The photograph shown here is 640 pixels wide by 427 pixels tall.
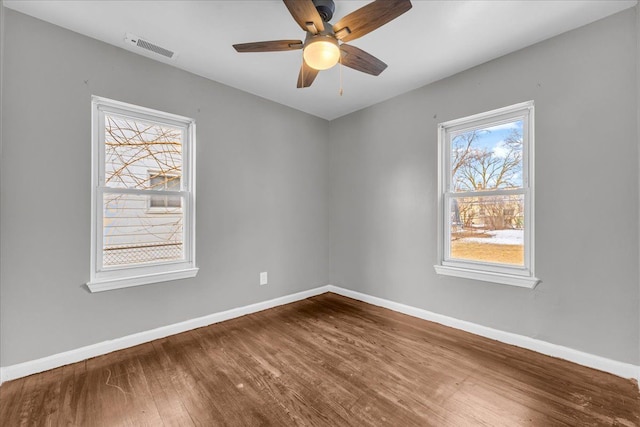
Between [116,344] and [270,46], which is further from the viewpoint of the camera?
[116,344]

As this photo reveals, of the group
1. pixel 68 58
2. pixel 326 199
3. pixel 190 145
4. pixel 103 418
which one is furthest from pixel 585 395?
pixel 68 58

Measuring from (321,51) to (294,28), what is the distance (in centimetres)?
67

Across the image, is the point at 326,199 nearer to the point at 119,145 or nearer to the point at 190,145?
the point at 190,145

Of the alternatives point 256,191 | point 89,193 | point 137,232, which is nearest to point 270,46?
point 256,191

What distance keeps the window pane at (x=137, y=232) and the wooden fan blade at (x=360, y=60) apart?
2.13m

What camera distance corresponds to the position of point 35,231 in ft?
6.65

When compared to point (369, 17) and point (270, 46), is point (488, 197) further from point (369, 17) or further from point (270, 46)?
point (270, 46)

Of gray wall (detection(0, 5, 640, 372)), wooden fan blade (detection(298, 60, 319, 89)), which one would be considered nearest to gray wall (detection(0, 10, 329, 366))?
gray wall (detection(0, 5, 640, 372))

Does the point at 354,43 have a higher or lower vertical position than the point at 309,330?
higher

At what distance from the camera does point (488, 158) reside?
8.96 ft

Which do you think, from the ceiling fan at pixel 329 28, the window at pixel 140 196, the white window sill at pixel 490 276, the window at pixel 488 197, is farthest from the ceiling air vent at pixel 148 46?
the white window sill at pixel 490 276

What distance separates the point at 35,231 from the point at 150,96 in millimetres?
1439

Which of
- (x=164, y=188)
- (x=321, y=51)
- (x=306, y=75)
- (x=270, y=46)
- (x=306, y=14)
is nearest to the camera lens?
(x=306, y=14)

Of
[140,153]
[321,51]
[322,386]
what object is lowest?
[322,386]
